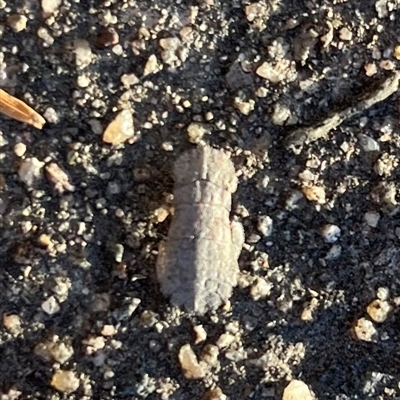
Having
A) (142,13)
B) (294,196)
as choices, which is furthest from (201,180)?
(142,13)

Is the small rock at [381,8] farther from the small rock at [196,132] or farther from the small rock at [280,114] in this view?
the small rock at [196,132]

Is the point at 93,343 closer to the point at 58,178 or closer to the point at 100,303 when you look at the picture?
the point at 100,303

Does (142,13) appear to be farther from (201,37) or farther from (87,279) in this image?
(87,279)

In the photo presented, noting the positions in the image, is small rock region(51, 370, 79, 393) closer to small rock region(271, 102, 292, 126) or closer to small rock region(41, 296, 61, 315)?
small rock region(41, 296, 61, 315)

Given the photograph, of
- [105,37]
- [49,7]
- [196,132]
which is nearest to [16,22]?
[49,7]

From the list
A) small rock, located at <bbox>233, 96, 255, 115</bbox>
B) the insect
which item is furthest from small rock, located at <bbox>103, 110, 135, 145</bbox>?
small rock, located at <bbox>233, 96, 255, 115</bbox>

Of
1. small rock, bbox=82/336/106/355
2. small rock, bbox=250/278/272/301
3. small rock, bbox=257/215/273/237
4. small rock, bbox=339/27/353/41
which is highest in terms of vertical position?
small rock, bbox=339/27/353/41
